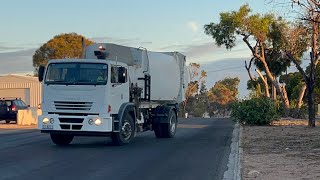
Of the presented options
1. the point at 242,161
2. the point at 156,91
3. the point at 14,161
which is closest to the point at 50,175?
the point at 14,161

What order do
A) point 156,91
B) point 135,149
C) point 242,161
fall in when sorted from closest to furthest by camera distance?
1. point 242,161
2. point 135,149
3. point 156,91

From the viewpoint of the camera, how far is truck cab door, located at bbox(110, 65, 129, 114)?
61.8 feet

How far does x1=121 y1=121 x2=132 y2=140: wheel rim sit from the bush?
15.1m

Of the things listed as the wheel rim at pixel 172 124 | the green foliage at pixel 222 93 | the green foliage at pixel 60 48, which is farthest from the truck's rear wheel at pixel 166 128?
the green foliage at pixel 222 93

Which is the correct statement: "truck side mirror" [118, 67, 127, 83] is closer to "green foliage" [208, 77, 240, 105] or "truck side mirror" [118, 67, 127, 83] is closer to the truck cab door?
the truck cab door

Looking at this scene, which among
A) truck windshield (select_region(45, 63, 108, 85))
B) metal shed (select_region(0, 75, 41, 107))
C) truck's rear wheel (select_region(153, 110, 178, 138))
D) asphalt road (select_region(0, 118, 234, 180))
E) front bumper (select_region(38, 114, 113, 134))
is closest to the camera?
asphalt road (select_region(0, 118, 234, 180))

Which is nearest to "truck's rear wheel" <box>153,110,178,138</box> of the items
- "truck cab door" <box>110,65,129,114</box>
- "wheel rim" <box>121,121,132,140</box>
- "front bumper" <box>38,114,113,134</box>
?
"wheel rim" <box>121,121,132,140</box>

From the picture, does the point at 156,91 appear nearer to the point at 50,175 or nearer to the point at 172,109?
the point at 172,109

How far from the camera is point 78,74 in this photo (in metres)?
18.6

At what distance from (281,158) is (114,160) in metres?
4.40

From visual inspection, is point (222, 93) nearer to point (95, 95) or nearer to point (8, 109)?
point (8, 109)

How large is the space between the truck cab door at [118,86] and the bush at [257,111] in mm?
15491

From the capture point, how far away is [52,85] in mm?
18609

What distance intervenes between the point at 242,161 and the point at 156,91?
876 cm
